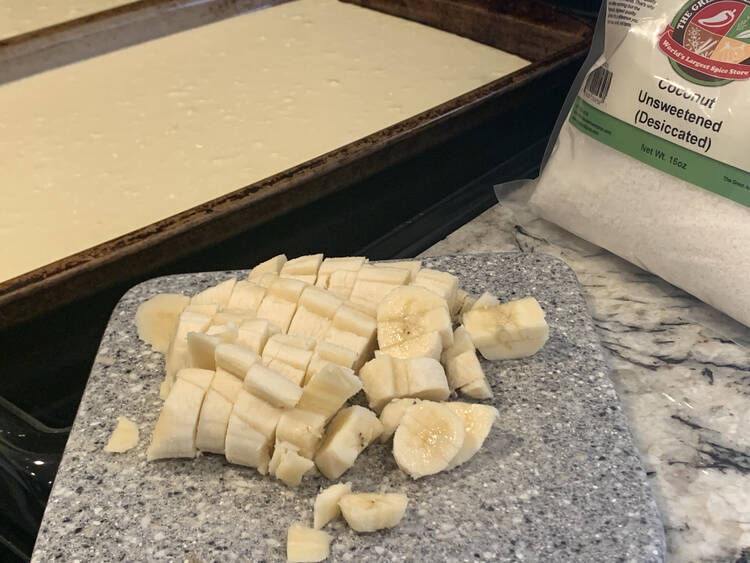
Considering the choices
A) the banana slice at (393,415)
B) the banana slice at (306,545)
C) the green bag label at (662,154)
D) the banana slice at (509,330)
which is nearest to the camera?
the banana slice at (306,545)

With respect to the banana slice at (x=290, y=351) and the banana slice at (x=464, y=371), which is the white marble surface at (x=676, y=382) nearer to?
the banana slice at (x=464, y=371)

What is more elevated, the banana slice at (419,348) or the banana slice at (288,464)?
the banana slice at (419,348)

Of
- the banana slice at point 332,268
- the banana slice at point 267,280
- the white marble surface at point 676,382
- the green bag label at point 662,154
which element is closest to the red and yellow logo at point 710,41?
the green bag label at point 662,154

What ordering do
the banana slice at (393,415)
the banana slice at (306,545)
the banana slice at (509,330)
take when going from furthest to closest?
the banana slice at (509,330)
the banana slice at (393,415)
the banana slice at (306,545)

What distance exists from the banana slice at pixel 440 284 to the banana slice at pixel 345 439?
0.21 metres

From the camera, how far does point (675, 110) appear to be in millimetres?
1148

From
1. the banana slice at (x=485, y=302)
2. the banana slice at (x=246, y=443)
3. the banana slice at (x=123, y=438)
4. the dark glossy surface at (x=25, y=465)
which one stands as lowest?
the dark glossy surface at (x=25, y=465)

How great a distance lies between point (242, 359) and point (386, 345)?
19 centimetres

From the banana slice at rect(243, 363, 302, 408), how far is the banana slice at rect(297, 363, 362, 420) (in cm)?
2

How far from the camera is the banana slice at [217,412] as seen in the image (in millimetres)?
863

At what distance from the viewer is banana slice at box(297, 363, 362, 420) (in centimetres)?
84

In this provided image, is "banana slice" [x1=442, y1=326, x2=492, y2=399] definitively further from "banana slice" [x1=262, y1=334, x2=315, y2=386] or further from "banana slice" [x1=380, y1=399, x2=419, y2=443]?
"banana slice" [x1=262, y1=334, x2=315, y2=386]

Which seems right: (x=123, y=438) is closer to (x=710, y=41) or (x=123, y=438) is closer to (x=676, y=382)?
(x=676, y=382)

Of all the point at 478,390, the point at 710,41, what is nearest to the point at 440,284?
the point at 478,390
